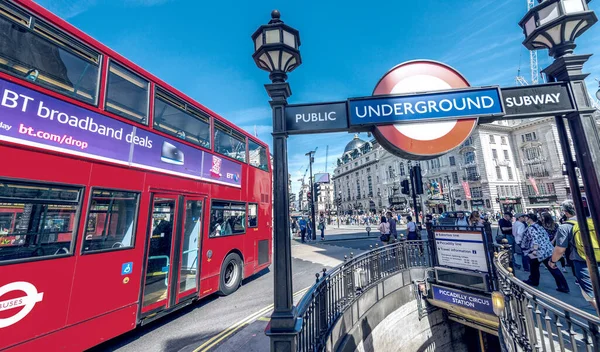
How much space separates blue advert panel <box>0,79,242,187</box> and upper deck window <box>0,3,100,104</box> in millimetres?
255

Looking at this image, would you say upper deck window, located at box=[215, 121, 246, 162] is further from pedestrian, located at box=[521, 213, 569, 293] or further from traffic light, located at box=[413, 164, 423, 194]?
pedestrian, located at box=[521, 213, 569, 293]

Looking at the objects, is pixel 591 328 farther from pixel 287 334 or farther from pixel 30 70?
pixel 30 70

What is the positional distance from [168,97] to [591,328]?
7.20 metres

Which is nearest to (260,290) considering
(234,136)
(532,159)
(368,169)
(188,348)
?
(188,348)

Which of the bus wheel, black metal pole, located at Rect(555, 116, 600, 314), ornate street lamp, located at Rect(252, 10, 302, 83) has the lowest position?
the bus wheel

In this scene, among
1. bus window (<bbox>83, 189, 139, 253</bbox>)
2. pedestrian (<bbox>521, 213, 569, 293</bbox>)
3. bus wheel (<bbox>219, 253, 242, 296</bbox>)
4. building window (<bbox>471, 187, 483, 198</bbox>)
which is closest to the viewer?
bus window (<bbox>83, 189, 139, 253</bbox>)

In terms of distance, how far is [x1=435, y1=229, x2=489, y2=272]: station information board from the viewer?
5.89 m

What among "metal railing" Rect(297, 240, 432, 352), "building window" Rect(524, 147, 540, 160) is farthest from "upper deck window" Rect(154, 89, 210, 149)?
"building window" Rect(524, 147, 540, 160)

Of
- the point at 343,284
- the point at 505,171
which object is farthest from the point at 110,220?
the point at 505,171

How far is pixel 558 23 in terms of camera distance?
2.38m

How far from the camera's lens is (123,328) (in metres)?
4.04

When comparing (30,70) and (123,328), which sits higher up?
(30,70)

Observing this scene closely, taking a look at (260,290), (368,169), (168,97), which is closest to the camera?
(168,97)

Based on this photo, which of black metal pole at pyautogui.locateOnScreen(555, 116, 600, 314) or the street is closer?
black metal pole at pyautogui.locateOnScreen(555, 116, 600, 314)
